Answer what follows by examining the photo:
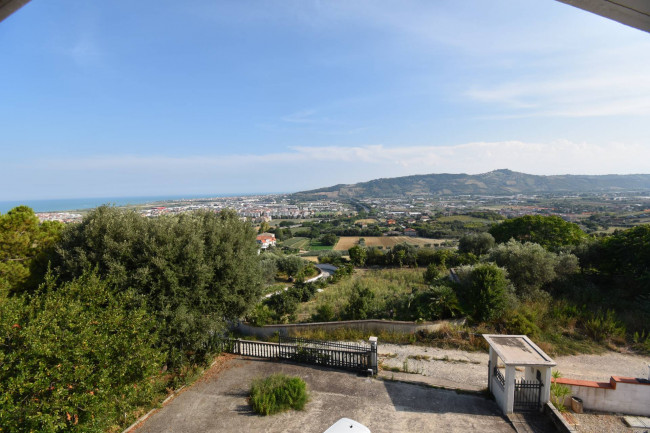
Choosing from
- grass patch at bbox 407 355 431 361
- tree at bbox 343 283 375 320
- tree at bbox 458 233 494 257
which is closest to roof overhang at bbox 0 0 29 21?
grass patch at bbox 407 355 431 361

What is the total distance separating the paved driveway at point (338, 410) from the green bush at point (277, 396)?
19 cm

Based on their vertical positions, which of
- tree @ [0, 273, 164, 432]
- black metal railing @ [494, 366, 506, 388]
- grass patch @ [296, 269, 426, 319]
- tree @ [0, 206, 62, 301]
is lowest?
grass patch @ [296, 269, 426, 319]

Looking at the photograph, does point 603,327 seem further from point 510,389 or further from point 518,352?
point 510,389

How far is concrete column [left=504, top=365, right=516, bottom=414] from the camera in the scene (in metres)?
7.66

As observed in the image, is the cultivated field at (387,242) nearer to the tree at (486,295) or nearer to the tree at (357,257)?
the tree at (357,257)

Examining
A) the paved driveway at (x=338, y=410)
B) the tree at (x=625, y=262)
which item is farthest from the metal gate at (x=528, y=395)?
the tree at (x=625, y=262)

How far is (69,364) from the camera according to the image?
5398 millimetres

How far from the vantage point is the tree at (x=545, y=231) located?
93.3 feet

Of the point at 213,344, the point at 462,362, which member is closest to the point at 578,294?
the point at 462,362

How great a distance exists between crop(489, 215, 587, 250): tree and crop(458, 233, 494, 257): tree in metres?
2.10

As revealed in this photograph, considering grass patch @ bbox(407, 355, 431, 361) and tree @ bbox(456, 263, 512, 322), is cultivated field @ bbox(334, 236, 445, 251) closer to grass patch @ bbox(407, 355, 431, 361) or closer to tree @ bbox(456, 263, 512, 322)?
tree @ bbox(456, 263, 512, 322)

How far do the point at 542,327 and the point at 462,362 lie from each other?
4.89 meters

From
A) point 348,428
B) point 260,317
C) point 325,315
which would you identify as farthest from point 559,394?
point 260,317

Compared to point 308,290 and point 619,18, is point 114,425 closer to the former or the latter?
point 619,18
